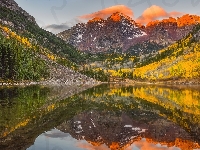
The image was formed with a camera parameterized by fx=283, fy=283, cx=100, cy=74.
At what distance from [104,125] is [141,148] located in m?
11.2

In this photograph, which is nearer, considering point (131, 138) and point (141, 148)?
point (141, 148)

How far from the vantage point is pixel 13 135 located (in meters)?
25.0

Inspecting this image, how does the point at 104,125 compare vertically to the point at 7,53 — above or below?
below

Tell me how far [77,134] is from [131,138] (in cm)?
556

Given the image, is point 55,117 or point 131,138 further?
point 55,117

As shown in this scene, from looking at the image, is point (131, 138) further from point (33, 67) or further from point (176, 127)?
point (33, 67)

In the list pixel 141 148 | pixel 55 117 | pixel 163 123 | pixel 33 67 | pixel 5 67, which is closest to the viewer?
pixel 141 148

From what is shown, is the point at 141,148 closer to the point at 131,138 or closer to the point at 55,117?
the point at 131,138

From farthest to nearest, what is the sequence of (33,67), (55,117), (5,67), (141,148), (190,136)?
(33,67), (5,67), (55,117), (190,136), (141,148)

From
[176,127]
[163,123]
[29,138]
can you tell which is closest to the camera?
[29,138]

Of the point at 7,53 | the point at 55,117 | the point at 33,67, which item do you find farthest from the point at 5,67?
the point at 55,117

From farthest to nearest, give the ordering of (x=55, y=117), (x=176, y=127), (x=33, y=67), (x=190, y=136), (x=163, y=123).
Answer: (x=33, y=67) → (x=55, y=117) → (x=163, y=123) → (x=176, y=127) → (x=190, y=136)

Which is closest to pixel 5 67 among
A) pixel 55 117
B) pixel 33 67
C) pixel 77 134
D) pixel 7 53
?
pixel 7 53

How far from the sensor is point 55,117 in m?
37.5
